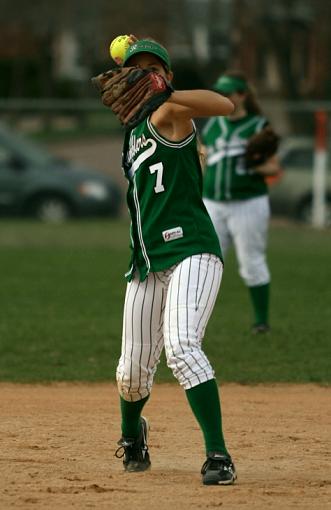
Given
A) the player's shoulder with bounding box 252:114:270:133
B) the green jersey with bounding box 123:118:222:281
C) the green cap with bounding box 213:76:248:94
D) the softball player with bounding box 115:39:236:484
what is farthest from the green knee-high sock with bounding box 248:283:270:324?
the green jersey with bounding box 123:118:222:281

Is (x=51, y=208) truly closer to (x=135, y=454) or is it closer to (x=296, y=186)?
(x=296, y=186)

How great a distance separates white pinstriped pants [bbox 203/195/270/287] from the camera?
1022cm

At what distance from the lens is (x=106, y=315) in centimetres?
1213

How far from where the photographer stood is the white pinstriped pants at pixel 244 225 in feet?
33.5

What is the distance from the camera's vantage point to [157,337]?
583 centimetres

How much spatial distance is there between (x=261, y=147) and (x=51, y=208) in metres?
12.9

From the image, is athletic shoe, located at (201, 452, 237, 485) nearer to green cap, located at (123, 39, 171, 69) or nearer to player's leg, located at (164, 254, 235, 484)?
player's leg, located at (164, 254, 235, 484)

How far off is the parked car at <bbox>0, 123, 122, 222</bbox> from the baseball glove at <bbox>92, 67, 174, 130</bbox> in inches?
663

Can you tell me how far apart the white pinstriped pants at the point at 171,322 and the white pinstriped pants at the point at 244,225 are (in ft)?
14.5

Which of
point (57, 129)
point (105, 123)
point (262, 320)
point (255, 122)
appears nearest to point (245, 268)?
point (262, 320)

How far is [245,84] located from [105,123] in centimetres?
2226

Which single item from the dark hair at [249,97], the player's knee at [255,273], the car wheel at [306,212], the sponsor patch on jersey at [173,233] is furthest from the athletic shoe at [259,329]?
the car wheel at [306,212]

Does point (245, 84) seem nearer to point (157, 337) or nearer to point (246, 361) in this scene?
point (246, 361)

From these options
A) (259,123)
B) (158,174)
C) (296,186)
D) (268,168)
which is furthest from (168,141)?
(296,186)
